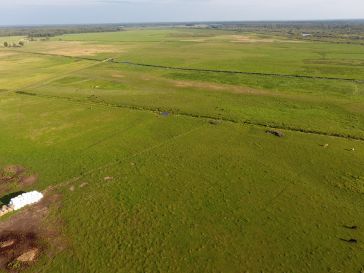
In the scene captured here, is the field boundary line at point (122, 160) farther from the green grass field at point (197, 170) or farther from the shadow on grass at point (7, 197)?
the shadow on grass at point (7, 197)

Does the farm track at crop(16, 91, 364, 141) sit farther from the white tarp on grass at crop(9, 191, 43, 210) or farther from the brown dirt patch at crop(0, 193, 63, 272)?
the brown dirt patch at crop(0, 193, 63, 272)

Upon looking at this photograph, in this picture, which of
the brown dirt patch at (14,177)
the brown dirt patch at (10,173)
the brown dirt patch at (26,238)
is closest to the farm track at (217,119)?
the brown dirt patch at (10,173)

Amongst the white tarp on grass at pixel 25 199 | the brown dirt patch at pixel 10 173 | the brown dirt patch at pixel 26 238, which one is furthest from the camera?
the brown dirt patch at pixel 10 173

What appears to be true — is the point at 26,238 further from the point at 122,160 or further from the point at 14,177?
the point at 122,160

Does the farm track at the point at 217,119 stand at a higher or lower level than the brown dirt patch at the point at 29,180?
higher

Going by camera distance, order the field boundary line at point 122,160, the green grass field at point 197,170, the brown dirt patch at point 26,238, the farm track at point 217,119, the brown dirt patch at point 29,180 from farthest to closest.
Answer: the farm track at point 217,119
the brown dirt patch at point 29,180
the field boundary line at point 122,160
the green grass field at point 197,170
the brown dirt patch at point 26,238

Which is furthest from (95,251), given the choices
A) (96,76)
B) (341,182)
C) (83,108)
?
(96,76)
